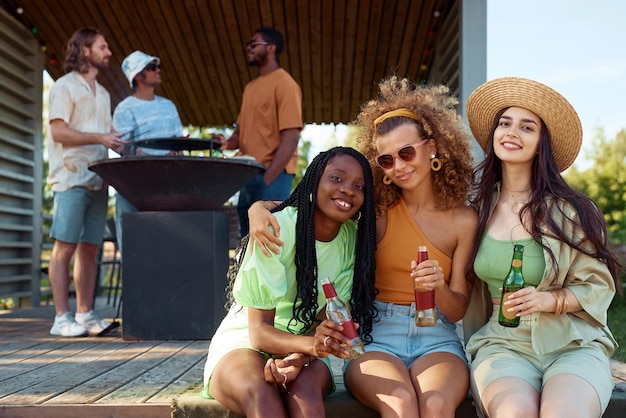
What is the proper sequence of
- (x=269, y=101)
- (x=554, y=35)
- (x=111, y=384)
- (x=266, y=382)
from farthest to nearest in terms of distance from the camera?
(x=554, y=35)
(x=269, y=101)
(x=111, y=384)
(x=266, y=382)

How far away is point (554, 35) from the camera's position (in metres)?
38.7

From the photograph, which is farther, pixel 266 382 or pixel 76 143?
pixel 76 143

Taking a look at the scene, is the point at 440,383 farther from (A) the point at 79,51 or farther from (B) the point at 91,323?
(A) the point at 79,51

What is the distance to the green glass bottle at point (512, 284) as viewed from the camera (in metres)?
2.36

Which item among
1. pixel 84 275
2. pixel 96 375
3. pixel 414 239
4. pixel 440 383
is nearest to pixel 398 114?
pixel 414 239

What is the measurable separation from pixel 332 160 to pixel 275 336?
71cm

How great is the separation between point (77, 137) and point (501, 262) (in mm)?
3064

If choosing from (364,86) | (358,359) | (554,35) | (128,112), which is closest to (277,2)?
(364,86)

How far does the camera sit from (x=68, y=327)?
14.7ft

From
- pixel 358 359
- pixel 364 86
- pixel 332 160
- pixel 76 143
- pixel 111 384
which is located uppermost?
pixel 364 86

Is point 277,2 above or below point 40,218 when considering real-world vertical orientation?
above

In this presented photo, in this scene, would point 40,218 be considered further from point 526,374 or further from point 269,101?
point 526,374

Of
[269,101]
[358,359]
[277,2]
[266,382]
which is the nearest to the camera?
[266,382]

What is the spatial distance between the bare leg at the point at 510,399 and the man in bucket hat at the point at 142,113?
3.03m
